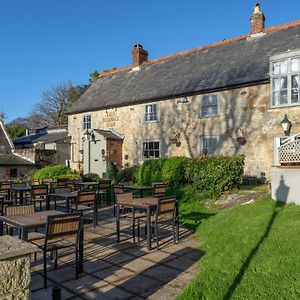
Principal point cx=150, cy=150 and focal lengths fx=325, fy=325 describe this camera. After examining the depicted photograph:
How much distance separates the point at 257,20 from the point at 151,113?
29.5ft

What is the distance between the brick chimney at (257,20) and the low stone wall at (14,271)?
21.2 meters

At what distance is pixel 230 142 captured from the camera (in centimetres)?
1809

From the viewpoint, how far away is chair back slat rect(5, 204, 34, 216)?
614 centimetres

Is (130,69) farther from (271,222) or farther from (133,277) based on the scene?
(133,277)

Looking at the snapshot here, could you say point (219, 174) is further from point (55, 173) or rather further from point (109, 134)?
point (55, 173)

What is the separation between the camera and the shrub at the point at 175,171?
48.3 ft

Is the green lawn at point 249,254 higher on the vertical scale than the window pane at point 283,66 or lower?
lower

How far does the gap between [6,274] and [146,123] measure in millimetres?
19384

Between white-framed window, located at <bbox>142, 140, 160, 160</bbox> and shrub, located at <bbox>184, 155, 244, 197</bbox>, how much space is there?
815 cm

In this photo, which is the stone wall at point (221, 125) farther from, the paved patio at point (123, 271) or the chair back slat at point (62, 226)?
the chair back slat at point (62, 226)

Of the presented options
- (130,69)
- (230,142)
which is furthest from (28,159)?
(230,142)

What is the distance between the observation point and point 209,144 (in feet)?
62.6

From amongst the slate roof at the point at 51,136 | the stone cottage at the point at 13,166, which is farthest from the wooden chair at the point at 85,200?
the slate roof at the point at 51,136

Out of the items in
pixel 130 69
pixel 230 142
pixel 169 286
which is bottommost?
pixel 169 286
